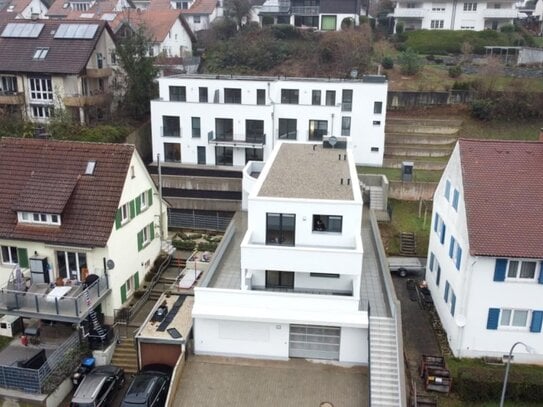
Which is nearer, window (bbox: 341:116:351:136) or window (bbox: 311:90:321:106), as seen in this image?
window (bbox: 311:90:321:106)

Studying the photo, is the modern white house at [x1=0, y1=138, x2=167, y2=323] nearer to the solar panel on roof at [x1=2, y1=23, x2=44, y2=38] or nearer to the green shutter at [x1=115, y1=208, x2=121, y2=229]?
the green shutter at [x1=115, y1=208, x2=121, y2=229]

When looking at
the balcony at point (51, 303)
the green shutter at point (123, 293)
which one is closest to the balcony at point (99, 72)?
the green shutter at point (123, 293)

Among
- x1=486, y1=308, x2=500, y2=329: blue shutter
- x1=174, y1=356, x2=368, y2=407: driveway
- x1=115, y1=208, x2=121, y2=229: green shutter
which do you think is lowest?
x1=174, y1=356, x2=368, y2=407: driveway

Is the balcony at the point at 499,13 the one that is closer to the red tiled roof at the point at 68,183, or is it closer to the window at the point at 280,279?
the red tiled roof at the point at 68,183

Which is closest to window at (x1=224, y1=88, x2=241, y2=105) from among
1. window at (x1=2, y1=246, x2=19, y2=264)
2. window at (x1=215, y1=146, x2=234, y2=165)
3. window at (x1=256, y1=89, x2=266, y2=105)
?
window at (x1=256, y1=89, x2=266, y2=105)

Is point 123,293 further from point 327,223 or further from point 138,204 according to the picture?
point 327,223

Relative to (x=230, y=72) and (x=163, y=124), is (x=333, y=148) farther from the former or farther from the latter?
(x=230, y=72)
